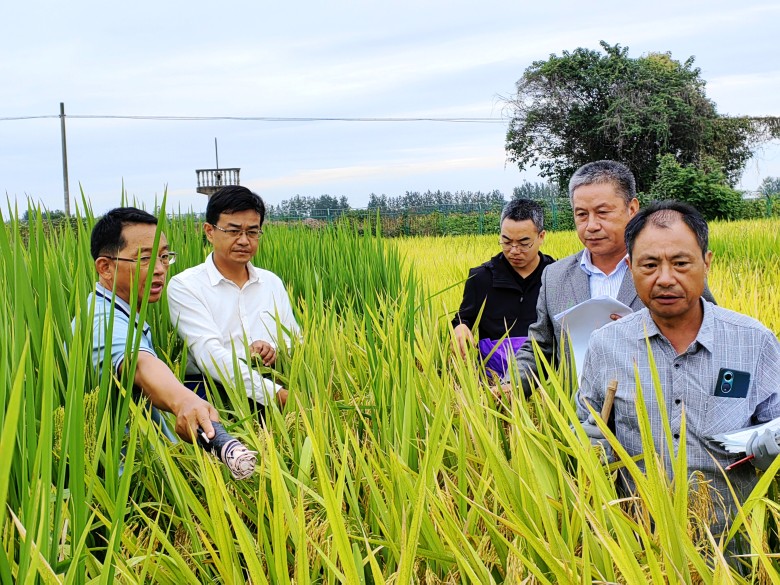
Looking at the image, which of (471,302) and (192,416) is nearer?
(192,416)

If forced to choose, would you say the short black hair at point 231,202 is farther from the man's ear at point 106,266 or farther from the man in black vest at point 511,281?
the man in black vest at point 511,281

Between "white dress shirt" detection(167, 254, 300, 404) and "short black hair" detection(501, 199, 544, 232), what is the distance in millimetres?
914

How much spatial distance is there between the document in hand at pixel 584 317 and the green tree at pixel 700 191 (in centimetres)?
2078

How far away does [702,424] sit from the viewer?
4.91 ft

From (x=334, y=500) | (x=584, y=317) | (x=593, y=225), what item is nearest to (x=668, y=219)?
(x=584, y=317)

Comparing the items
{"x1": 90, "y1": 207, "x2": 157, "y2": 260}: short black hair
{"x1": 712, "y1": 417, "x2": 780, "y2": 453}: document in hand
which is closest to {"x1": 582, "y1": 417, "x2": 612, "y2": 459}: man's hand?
{"x1": 712, "y1": 417, "x2": 780, "y2": 453}: document in hand

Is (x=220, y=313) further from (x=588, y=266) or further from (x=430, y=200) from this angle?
(x=430, y=200)

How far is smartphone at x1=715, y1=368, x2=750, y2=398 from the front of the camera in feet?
4.89

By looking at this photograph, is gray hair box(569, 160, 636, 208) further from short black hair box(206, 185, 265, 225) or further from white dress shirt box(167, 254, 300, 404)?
short black hair box(206, 185, 265, 225)

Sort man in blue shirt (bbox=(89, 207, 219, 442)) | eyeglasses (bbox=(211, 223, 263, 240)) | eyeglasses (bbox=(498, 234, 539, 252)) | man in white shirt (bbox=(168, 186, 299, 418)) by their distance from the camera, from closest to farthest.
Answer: man in blue shirt (bbox=(89, 207, 219, 442)) < man in white shirt (bbox=(168, 186, 299, 418)) < eyeglasses (bbox=(211, 223, 263, 240)) < eyeglasses (bbox=(498, 234, 539, 252))

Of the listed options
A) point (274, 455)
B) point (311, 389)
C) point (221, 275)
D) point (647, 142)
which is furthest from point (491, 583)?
point (647, 142)

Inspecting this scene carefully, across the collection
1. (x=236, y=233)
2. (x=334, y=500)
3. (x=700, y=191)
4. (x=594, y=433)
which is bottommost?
(x=594, y=433)

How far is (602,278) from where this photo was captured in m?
2.32

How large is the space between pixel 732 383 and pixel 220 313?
1.77m
